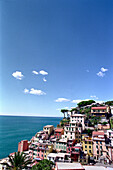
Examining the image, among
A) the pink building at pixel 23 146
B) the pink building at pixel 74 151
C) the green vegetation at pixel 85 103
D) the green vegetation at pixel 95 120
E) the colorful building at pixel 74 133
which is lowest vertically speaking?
the pink building at pixel 23 146

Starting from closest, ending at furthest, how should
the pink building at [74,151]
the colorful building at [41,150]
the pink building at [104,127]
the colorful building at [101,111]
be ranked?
the pink building at [74,151] < the colorful building at [41,150] < the pink building at [104,127] < the colorful building at [101,111]

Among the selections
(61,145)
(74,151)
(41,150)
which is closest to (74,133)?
(61,145)

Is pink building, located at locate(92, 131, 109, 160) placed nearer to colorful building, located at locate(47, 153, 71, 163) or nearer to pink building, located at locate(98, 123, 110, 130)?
colorful building, located at locate(47, 153, 71, 163)

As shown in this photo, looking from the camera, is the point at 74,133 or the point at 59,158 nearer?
the point at 59,158

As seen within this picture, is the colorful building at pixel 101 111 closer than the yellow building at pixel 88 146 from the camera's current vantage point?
No

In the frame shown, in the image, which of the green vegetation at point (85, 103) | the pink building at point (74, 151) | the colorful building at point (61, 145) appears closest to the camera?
the pink building at point (74, 151)

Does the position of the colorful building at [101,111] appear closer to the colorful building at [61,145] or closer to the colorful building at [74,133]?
the colorful building at [74,133]

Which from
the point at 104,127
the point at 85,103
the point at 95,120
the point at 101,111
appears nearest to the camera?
the point at 104,127

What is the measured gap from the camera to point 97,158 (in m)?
38.0

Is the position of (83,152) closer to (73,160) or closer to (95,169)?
(73,160)

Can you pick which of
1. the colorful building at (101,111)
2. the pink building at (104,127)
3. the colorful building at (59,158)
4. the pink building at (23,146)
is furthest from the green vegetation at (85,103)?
the colorful building at (59,158)

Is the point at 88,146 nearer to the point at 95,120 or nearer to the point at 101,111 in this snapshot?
the point at 95,120

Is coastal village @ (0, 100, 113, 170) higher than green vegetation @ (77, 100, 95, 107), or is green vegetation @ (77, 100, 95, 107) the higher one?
green vegetation @ (77, 100, 95, 107)

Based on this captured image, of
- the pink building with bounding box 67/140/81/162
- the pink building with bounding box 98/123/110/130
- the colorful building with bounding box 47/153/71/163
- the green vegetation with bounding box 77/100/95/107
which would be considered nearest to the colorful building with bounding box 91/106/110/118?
the pink building with bounding box 98/123/110/130
